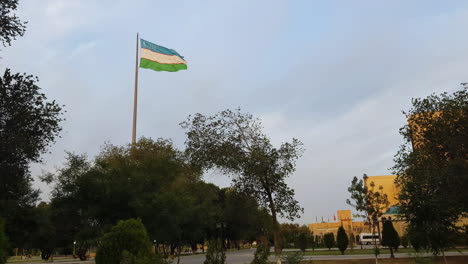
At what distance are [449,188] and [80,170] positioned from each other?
23269 mm

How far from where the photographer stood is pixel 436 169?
20266 millimetres

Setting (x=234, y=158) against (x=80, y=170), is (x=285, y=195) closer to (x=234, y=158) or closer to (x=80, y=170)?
(x=234, y=158)

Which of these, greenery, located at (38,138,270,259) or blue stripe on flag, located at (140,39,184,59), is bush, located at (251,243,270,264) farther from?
blue stripe on flag, located at (140,39,184,59)

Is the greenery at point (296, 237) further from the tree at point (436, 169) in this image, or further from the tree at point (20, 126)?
the tree at point (20, 126)

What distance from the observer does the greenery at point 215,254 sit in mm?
8393

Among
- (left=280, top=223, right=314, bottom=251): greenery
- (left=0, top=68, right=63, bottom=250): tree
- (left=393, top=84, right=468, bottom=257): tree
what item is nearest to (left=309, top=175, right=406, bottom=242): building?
(left=280, top=223, right=314, bottom=251): greenery

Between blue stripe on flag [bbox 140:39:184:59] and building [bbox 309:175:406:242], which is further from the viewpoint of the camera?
building [bbox 309:175:406:242]

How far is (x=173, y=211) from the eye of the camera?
2705cm

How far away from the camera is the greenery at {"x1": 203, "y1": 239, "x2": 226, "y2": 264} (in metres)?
8.39

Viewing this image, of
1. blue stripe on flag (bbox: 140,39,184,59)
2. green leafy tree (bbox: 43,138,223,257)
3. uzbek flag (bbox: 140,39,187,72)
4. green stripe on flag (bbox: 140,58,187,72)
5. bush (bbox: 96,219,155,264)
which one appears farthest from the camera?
blue stripe on flag (bbox: 140,39,184,59)

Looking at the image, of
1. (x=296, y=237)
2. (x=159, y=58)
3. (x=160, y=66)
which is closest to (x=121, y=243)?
(x=160, y=66)

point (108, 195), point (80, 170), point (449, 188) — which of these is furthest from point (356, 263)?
point (80, 170)

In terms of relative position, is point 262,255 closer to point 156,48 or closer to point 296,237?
point 156,48

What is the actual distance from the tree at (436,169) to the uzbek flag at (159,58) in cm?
1718
